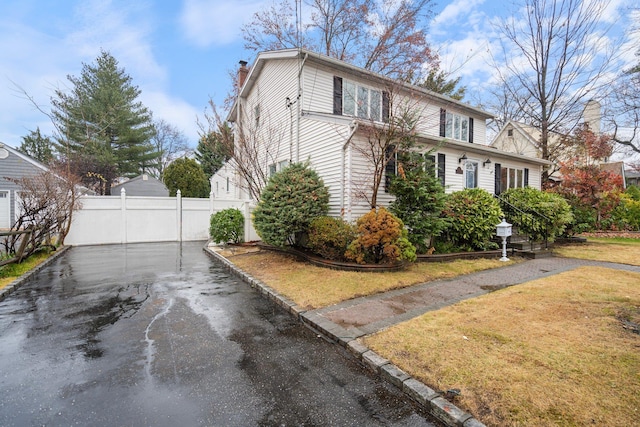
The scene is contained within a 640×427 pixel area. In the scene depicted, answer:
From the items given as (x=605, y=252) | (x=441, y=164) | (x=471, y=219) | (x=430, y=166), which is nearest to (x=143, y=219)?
(x=430, y=166)

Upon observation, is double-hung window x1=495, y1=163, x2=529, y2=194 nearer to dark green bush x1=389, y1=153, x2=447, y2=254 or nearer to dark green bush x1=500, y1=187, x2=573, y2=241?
dark green bush x1=500, y1=187, x2=573, y2=241

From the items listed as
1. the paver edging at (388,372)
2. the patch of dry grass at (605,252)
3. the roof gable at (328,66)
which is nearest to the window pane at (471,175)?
the roof gable at (328,66)

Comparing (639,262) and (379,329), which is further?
(639,262)

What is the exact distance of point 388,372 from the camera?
2.94 meters

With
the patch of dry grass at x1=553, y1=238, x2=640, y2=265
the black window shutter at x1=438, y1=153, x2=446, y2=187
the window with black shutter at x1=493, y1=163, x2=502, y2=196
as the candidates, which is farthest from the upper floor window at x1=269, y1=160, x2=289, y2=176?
the patch of dry grass at x1=553, y1=238, x2=640, y2=265

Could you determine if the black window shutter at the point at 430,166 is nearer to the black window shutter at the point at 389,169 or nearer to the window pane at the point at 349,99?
the black window shutter at the point at 389,169

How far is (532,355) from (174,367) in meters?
3.85

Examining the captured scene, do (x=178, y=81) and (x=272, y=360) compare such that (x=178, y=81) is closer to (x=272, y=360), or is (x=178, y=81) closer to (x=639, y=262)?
(x=272, y=360)

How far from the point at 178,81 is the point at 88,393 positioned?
21.5 meters

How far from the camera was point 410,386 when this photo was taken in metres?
2.72

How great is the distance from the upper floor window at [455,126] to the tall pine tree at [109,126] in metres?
23.3

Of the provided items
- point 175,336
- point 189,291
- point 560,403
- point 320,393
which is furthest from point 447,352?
point 189,291

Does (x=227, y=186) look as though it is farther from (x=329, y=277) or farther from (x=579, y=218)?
(x=579, y=218)

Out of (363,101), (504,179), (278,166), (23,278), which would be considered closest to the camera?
(23,278)
